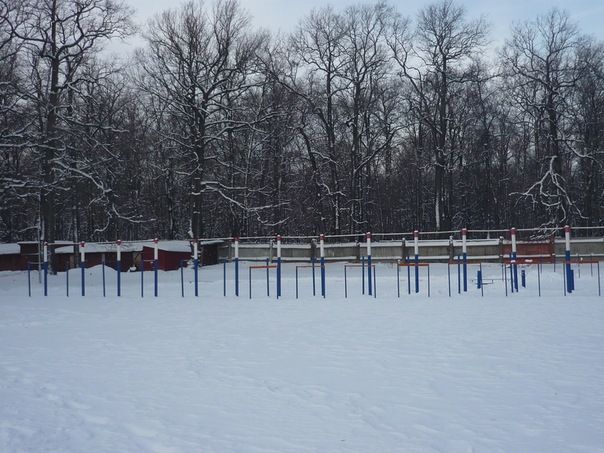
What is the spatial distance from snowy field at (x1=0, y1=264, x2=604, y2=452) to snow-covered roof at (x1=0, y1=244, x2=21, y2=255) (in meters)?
17.8

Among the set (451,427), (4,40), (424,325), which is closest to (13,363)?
(451,427)

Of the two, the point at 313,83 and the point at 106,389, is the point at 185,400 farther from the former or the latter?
the point at 313,83

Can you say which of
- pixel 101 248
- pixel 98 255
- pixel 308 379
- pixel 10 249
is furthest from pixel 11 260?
pixel 308 379

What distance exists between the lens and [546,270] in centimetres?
2533

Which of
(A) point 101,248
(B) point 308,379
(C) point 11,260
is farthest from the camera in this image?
(C) point 11,260

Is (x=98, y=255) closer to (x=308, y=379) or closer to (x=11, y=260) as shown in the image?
(x=11, y=260)

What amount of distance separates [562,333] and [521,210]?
38586mm

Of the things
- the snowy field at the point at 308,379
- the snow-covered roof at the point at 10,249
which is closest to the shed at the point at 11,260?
the snow-covered roof at the point at 10,249

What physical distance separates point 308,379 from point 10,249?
28822 millimetres

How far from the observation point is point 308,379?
7523mm

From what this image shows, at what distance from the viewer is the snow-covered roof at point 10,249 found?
101ft

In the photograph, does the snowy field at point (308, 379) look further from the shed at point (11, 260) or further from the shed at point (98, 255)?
the shed at point (11, 260)

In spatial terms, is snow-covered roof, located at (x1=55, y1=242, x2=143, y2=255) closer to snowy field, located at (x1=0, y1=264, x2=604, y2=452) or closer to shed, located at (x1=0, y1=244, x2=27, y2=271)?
shed, located at (x1=0, y1=244, x2=27, y2=271)

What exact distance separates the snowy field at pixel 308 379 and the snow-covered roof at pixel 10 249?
1779cm
